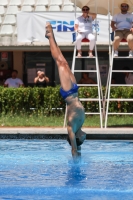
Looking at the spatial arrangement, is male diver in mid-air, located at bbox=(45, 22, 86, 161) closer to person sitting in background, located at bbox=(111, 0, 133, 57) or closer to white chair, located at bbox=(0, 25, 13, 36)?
person sitting in background, located at bbox=(111, 0, 133, 57)

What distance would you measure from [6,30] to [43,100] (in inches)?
169

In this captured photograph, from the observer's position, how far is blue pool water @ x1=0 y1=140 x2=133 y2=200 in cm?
779

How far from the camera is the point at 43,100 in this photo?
59.0 ft

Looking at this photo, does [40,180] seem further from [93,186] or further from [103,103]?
[103,103]

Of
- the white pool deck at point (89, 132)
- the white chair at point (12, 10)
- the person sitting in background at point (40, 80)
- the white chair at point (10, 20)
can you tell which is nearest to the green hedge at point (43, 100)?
the person sitting in background at point (40, 80)

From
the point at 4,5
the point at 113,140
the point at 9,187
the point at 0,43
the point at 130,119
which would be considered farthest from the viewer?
the point at 4,5

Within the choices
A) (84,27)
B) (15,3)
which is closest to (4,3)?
(15,3)

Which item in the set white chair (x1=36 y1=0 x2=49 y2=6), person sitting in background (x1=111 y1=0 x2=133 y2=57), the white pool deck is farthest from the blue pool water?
white chair (x1=36 y1=0 x2=49 y2=6)

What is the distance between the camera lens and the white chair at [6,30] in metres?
21.1

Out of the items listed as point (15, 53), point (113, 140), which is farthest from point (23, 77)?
point (113, 140)

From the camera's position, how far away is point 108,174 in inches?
361

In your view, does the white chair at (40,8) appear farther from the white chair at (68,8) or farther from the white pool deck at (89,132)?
the white pool deck at (89,132)

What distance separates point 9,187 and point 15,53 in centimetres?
1488

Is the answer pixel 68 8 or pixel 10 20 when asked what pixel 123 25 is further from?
pixel 10 20
